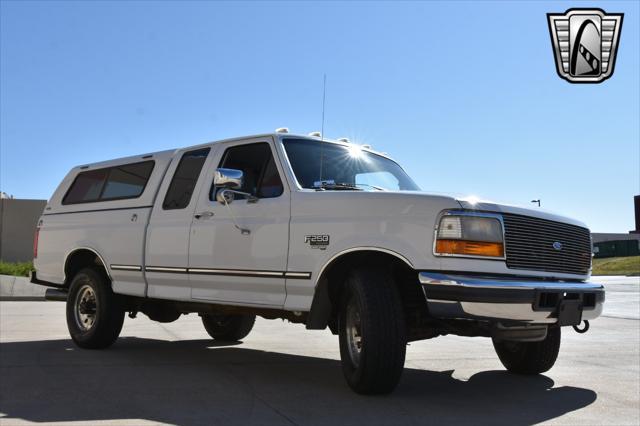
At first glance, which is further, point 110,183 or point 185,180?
point 110,183

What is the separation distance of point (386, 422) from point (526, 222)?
6.06ft

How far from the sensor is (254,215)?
241 inches

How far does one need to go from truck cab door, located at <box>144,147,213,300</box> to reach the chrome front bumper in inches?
112

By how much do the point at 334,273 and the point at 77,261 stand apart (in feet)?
13.9

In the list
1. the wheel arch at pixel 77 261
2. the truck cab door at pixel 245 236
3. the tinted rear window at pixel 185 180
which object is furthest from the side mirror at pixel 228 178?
the wheel arch at pixel 77 261

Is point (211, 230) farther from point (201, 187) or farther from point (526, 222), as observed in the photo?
point (526, 222)

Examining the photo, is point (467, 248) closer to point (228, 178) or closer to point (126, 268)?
point (228, 178)

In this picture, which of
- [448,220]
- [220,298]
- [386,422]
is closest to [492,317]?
[448,220]

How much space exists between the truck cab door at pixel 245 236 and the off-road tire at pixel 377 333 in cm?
91

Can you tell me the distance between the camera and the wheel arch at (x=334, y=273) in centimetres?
536

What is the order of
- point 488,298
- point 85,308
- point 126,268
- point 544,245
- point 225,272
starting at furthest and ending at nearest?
point 85,308
point 126,268
point 225,272
point 544,245
point 488,298

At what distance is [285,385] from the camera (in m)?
5.76

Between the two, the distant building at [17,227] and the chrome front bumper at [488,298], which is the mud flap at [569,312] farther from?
the distant building at [17,227]

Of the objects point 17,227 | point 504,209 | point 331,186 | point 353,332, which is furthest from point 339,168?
point 17,227
